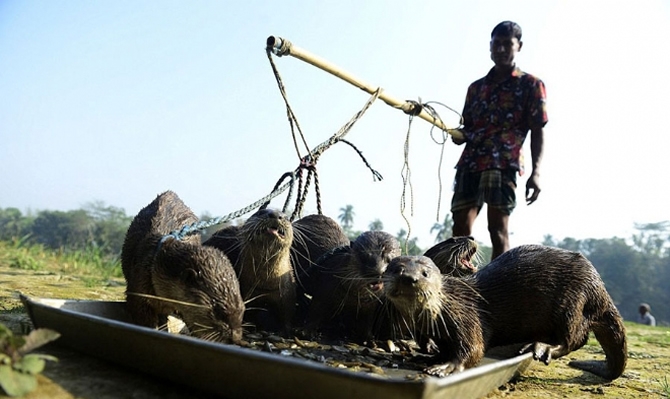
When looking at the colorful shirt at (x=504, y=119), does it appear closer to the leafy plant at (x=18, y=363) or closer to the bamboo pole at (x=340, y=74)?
the bamboo pole at (x=340, y=74)

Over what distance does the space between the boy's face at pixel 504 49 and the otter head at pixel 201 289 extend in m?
3.54

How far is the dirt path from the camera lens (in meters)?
1.73

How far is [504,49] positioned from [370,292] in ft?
10.0

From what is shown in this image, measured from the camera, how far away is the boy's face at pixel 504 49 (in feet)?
16.1

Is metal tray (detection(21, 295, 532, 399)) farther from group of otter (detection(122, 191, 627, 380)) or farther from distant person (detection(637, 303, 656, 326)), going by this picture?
distant person (detection(637, 303, 656, 326))

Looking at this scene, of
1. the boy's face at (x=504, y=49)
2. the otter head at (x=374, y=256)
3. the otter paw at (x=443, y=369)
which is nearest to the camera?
the otter paw at (x=443, y=369)

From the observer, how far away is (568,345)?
2898mm

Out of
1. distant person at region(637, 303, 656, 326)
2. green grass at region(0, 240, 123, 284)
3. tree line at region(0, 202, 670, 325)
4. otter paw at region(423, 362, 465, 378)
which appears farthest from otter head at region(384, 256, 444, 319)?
tree line at region(0, 202, 670, 325)

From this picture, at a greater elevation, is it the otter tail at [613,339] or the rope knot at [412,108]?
the rope knot at [412,108]

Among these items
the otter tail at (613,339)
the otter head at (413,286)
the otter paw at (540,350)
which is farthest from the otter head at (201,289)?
the otter tail at (613,339)

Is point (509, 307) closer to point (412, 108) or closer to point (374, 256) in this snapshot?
point (374, 256)

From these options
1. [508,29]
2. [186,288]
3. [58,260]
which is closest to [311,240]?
[186,288]

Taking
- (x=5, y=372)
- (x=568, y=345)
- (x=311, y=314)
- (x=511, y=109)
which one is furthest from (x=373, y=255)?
(x=511, y=109)

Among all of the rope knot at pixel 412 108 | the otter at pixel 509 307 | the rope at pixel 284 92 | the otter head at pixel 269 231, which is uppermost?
the rope knot at pixel 412 108
